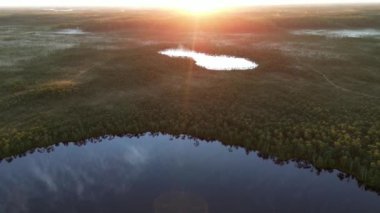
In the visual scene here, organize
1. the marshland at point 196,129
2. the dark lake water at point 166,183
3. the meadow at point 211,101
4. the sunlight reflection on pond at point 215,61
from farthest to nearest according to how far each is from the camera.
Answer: the sunlight reflection on pond at point 215,61 → the meadow at point 211,101 → the marshland at point 196,129 → the dark lake water at point 166,183

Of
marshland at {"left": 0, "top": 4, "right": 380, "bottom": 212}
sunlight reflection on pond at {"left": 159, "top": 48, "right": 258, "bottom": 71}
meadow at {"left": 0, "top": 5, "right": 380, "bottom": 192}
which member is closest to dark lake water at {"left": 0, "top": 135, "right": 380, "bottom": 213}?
marshland at {"left": 0, "top": 4, "right": 380, "bottom": 212}

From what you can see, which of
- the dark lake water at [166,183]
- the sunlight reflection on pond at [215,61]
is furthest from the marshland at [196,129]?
the sunlight reflection on pond at [215,61]

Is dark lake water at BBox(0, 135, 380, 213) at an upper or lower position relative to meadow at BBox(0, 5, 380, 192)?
lower

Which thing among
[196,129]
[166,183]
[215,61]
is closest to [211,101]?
[196,129]

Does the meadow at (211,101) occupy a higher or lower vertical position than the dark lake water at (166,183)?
higher

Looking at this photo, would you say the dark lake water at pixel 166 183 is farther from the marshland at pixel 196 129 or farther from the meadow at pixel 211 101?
the meadow at pixel 211 101

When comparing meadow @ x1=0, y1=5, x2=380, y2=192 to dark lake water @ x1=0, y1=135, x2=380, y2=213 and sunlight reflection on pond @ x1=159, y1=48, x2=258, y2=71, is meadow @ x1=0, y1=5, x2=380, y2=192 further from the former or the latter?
sunlight reflection on pond @ x1=159, y1=48, x2=258, y2=71

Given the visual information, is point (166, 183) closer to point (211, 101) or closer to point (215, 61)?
point (211, 101)
